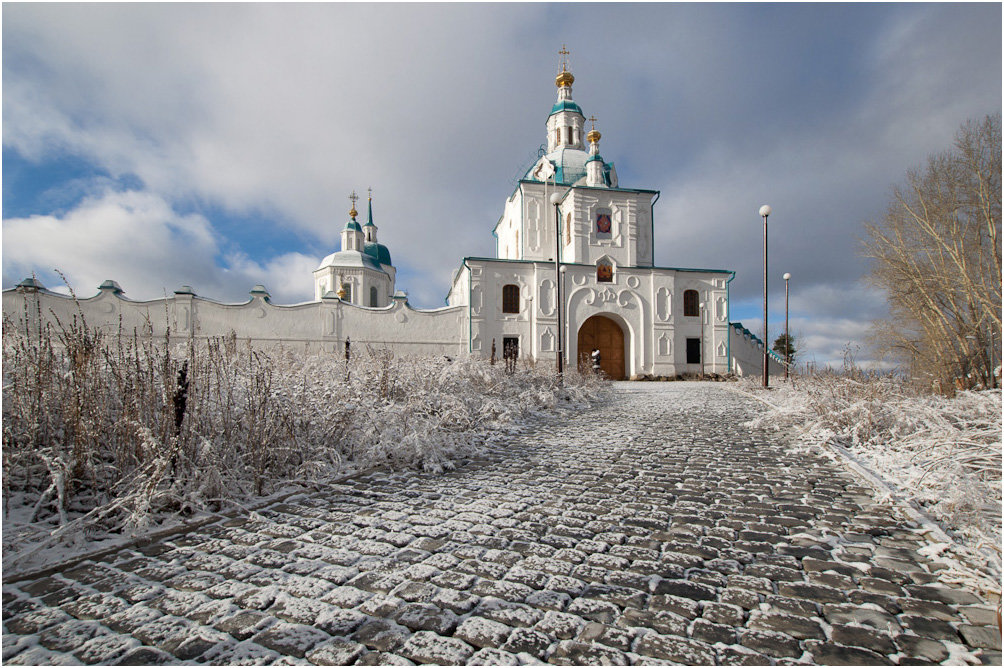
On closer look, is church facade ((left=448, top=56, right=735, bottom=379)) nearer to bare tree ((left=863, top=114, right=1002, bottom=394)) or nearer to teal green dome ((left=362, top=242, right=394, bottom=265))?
bare tree ((left=863, top=114, right=1002, bottom=394))

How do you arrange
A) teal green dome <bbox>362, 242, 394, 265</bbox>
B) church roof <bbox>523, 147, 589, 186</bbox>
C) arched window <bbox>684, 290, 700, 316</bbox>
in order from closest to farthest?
1. arched window <bbox>684, 290, 700, 316</bbox>
2. church roof <bbox>523, 147, 589, 186</bbox>
3. teal green dome <bbox>362, 242, 394, 265</bbox>

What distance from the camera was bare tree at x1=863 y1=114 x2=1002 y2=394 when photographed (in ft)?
39.3

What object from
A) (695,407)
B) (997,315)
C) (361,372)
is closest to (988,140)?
(997,315)

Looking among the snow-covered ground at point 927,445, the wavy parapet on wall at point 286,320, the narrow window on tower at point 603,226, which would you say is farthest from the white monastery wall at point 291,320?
the snow-covered ground at point 927,445

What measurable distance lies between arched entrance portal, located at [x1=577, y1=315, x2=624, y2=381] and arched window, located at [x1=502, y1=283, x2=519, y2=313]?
4.20 metres

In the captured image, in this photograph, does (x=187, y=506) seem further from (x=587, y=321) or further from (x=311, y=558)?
(x=587, y=321)

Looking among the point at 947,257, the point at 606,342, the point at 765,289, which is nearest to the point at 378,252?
the point at 606,342

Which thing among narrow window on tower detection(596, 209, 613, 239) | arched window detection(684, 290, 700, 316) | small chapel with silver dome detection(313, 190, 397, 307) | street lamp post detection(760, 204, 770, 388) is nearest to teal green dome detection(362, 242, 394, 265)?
small chapel with silver dome detection(313, 190, 397, 307)

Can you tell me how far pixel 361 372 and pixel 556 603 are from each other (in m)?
6.07

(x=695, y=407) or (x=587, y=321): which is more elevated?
(x=587, y=321)

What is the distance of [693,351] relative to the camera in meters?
26.9

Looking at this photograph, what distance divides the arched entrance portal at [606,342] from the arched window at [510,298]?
4.20 metres

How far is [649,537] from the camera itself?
2.79 m

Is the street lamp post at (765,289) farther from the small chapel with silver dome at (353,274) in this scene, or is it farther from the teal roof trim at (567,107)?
the small chapel with silver dome at (353,274)
